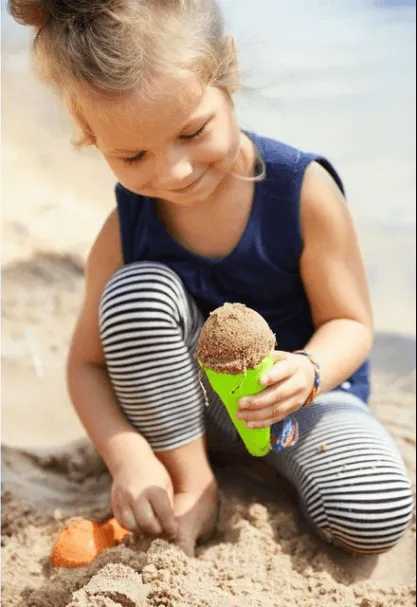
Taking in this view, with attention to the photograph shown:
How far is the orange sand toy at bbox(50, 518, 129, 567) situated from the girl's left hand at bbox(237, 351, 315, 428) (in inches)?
14.1

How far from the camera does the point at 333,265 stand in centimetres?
131

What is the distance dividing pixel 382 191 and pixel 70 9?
5.12ft

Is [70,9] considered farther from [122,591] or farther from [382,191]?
[382,191]

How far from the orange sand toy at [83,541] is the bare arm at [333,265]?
17.0 inches

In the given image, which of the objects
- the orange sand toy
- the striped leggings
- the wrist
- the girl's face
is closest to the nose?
the girl's face

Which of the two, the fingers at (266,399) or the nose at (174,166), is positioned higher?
the nose at (174,166)

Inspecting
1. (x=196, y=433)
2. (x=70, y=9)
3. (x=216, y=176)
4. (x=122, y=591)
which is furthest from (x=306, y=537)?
(x=70, y=9)

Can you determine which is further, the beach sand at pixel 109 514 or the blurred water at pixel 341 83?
the blurred water at pixel 341 83

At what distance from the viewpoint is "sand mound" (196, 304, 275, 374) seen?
93cm

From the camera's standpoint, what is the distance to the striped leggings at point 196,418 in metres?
1.23

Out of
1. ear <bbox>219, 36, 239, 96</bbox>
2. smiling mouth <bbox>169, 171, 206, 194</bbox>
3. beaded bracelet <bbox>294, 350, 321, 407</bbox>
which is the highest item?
ear <bbox>219, 36, 239, 96</bbox>

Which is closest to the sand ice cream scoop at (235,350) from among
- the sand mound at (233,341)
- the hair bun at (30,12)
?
the sand mound at (233,341)

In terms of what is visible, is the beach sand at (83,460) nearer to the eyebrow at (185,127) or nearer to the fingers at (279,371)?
the fingers at (279,371)

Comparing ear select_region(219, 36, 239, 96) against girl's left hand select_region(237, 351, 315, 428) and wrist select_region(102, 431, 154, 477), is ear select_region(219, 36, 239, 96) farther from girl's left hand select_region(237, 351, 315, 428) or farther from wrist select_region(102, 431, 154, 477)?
wrist select_region(102, 431, 154, 477)
